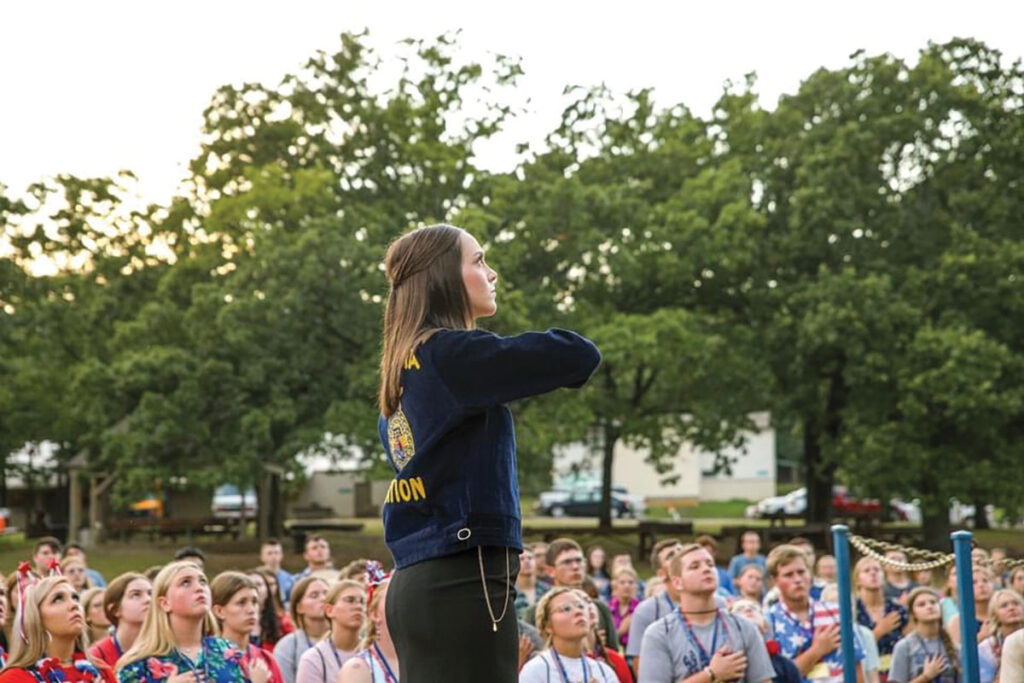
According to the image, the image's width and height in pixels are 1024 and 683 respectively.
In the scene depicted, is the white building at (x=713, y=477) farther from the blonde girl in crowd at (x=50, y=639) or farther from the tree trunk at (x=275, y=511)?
the blonde girl in crowd at (x=50, y=639)

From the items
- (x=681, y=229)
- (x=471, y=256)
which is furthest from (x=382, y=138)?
(x=471, y=256)

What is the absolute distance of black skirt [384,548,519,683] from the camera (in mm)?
2916

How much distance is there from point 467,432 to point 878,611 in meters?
9.28

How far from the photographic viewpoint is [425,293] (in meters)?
3.11

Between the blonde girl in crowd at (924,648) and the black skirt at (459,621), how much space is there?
279 inches

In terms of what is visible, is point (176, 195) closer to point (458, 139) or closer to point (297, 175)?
point (297, 175)

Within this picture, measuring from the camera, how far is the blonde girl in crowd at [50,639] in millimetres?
5781

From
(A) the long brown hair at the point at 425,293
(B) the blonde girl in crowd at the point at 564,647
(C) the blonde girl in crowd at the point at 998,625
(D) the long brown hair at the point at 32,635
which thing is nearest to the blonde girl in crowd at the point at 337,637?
(B) the blonde girl in crowd at the point at 564,647

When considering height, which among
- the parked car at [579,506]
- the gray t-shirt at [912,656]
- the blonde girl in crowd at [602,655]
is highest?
the parked car at [579,506]

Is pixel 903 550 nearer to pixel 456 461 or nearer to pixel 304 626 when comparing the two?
pixel 304 626

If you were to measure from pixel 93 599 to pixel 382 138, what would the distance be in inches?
856

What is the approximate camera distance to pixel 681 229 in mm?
29703

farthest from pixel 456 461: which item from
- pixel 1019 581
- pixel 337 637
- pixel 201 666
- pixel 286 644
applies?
pixel 1019 581

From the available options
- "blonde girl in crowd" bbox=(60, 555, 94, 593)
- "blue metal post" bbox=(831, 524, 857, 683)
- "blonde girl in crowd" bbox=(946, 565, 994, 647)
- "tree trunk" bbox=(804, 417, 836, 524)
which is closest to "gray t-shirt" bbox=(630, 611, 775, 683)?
"blue metal post" bbox=(831, 524, 857, 683)
